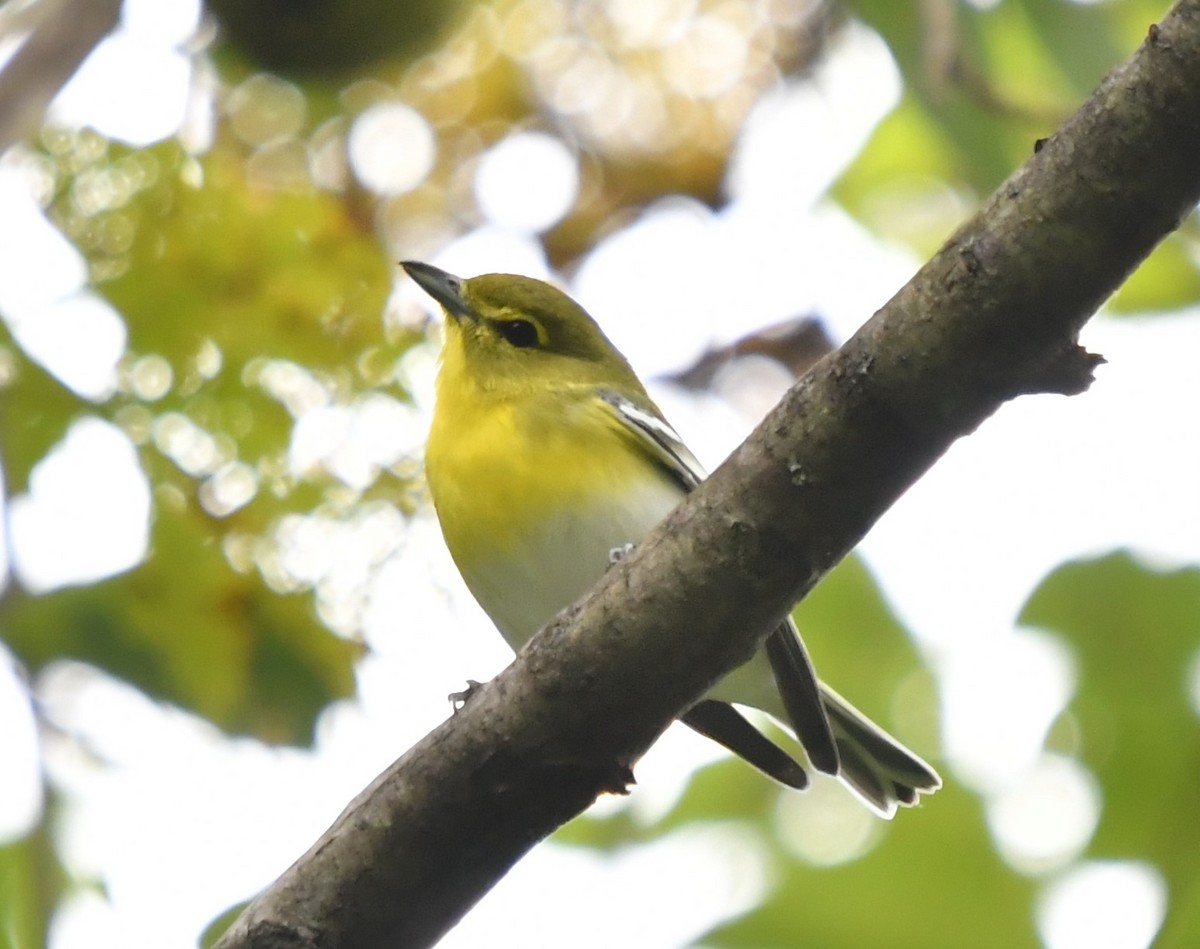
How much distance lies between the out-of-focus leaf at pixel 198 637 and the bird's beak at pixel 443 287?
1.37 meters

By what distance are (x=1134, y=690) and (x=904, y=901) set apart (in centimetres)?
64

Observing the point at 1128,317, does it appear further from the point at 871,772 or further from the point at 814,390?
the point at 814,390

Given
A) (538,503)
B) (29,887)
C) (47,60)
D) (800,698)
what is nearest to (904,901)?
(800,698)

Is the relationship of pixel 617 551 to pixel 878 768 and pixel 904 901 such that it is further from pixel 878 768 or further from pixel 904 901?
pixel 904 901

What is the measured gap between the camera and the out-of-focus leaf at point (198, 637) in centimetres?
351

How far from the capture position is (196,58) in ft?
13.3

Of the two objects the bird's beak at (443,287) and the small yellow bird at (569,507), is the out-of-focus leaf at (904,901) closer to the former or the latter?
the small yellow bird at (569,507)

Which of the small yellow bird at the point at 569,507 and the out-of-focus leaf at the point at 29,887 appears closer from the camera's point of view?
the out-of-focus leaf at the point at 29,887

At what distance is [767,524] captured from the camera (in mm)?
2338

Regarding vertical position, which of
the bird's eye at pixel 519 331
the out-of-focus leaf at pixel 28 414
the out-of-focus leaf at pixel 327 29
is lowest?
the out-of-focus leaf at pixel 28 414

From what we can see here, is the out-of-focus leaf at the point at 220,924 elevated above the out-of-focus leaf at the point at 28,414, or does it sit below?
below

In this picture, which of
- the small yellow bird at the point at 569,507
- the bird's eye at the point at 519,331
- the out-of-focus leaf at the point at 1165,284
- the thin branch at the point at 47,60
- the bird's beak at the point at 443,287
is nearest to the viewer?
the thin branch at the point at 47,60

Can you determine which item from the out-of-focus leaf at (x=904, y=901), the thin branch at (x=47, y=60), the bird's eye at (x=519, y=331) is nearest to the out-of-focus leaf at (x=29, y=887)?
the out-of-focus leaf at (x=904, y=901)

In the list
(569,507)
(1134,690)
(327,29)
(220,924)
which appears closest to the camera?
(1134,690)
